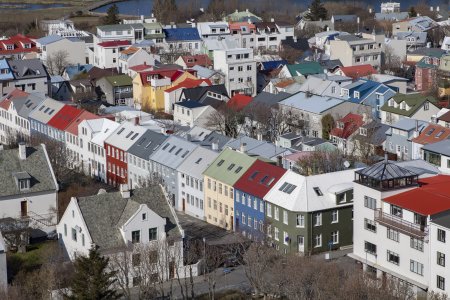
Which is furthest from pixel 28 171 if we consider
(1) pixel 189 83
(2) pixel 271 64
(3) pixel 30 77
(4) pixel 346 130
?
(2) pixel 271 64

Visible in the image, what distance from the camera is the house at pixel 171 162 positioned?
44.6 metres

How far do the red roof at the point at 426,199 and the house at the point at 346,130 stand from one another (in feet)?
55.4

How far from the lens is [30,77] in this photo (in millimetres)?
66000

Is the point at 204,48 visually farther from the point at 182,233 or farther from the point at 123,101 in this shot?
the point at 182,233

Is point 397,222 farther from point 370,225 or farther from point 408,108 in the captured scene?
point 408,108

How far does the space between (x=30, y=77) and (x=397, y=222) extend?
124ft

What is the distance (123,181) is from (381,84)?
718 inches

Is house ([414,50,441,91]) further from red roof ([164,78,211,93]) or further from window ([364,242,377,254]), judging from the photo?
window ([364,242,377,254])

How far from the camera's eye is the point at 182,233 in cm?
3531

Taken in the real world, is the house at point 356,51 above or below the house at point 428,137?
above

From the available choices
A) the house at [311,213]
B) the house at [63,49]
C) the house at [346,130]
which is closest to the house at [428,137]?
the house at [346,130]

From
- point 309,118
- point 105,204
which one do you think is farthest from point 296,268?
point 309,118

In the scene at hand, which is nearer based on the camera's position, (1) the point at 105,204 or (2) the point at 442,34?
(1) the point at 105,204

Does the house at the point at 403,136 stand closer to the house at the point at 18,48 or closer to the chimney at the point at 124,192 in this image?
the chimney at the point at 124,192
